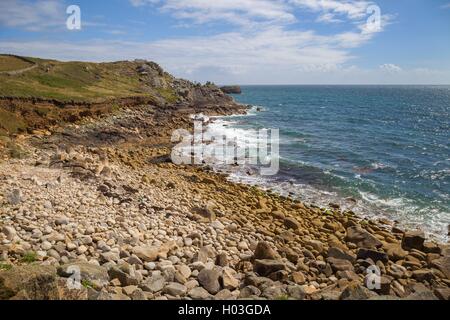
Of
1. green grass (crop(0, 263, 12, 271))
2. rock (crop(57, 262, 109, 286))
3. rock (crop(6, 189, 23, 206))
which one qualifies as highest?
rock (crop(6, 189, 23, 206))

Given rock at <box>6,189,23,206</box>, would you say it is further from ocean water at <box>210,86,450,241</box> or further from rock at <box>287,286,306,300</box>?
ocean water at <box>210,86,450,241</box>

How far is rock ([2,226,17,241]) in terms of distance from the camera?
12.0m

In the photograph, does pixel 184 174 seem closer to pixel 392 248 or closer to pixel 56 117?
pixel 392 248

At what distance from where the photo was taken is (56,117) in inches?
1507

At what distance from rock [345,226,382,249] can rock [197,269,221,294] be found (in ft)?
29.9

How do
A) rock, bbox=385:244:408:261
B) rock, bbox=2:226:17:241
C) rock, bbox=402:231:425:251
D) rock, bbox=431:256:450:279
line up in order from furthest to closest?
rock, bbox=402:231:425:251 < rock, bbox=385:244:408:261 < rock, bbox=431:256:450:279 < rock, bbox=2:226:17:241

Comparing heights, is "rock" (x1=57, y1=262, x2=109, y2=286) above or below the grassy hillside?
below

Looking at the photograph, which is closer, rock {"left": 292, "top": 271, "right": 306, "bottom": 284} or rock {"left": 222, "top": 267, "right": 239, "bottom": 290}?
rock {"left": 222, "top": 267, "right": 239, "bottom": 290}

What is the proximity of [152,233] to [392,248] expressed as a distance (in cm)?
1121

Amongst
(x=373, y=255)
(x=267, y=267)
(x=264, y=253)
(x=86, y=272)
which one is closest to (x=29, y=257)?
(x=86, y=272)

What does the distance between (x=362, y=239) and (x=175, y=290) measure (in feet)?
36.0

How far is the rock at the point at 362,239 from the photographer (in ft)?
57.0

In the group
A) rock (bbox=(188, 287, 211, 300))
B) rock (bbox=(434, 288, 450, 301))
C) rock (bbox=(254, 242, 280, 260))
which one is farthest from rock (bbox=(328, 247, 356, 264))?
rock (bbox=(188, 287, 211, 300))

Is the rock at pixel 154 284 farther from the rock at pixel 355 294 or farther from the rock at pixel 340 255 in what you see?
the rock at pixel 340 255
